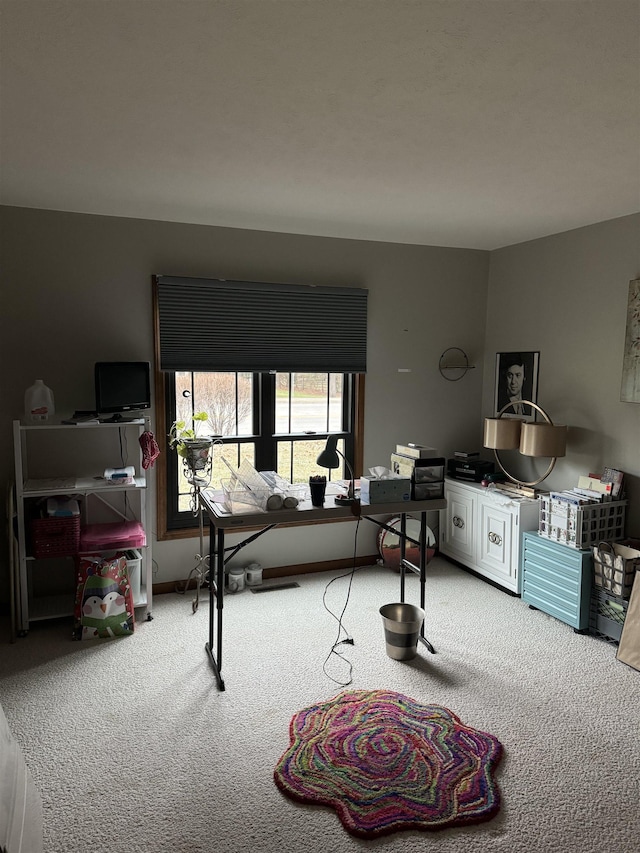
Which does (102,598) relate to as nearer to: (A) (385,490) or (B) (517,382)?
(A) (385,490)

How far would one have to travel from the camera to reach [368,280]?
193 inches

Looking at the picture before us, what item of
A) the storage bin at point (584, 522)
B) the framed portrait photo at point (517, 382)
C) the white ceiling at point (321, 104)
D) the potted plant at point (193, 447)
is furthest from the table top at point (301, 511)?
the white ceiling at point (321, 104)

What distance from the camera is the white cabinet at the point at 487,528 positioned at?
174 inches

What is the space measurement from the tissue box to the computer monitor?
64.3 inches

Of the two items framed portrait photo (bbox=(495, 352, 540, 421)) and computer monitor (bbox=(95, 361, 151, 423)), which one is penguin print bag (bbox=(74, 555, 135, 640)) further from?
A: framed portrait photo (bbox=(495, 352, 540, 421))

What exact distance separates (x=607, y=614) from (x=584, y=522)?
22.7 inches

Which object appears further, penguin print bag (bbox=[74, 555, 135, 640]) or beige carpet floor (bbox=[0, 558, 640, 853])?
penguin print bag (bbox=[74, 555, 135, 640])

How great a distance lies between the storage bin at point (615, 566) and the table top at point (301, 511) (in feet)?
3.61

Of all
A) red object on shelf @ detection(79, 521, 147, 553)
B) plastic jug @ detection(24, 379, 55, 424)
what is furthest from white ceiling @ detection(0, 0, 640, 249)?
red object on shelf @ detection(79, 521, 147, 553)

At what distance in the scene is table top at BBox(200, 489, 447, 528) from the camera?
3.16 metres

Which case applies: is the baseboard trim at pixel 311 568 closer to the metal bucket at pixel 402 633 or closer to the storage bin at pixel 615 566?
the metal bucket at pixel 402 633

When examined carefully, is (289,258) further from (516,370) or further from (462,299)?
(516,370)

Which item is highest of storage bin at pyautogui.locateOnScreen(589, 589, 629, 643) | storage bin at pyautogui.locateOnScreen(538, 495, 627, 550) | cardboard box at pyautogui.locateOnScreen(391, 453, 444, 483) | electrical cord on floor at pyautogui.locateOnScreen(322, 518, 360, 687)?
cardboard box at pyautogui.locateOnScreen(391, 453, 444, 483)

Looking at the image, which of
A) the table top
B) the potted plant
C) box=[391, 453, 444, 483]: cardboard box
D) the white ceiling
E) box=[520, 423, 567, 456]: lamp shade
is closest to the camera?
the white ceiling
